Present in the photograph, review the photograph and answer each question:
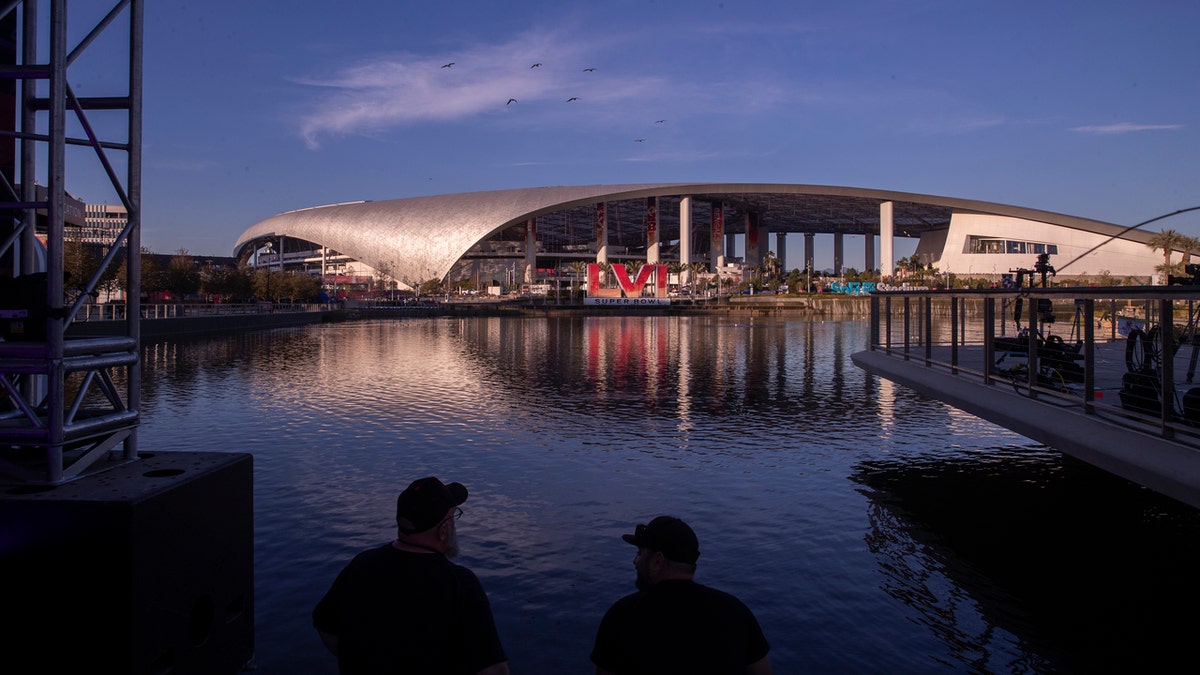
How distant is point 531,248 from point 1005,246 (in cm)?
6504

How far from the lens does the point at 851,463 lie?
10.8m

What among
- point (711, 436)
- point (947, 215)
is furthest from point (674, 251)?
point (711, 436)

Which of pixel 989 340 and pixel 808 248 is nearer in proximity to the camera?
pixel 989 340

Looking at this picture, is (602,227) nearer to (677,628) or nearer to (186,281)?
(186,281)

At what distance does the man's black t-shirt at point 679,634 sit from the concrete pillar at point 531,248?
126 metres

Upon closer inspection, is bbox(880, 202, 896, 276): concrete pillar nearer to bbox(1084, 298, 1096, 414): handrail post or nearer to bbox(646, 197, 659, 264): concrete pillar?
bbox(646, 197, 659, 264): concrete pillar

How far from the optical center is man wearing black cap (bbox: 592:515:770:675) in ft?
9.45

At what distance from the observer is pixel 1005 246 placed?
116 m

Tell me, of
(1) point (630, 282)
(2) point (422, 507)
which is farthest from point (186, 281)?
(2) point (422, 507)

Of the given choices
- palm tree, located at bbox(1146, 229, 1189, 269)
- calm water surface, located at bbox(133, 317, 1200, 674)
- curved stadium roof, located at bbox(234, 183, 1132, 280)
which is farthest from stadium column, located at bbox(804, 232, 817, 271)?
calm water surface, located at bbox(133, 317, 1200, 674)

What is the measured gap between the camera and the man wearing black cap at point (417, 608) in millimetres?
2971

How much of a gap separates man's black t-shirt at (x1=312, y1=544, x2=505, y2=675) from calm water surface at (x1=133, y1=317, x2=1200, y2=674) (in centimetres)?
217

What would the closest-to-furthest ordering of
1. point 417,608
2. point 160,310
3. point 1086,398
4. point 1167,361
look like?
1. point 417,608
2. point 1167,361
3. point 1086,398
4. point 160,310

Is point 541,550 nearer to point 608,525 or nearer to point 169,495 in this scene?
point 608,525
